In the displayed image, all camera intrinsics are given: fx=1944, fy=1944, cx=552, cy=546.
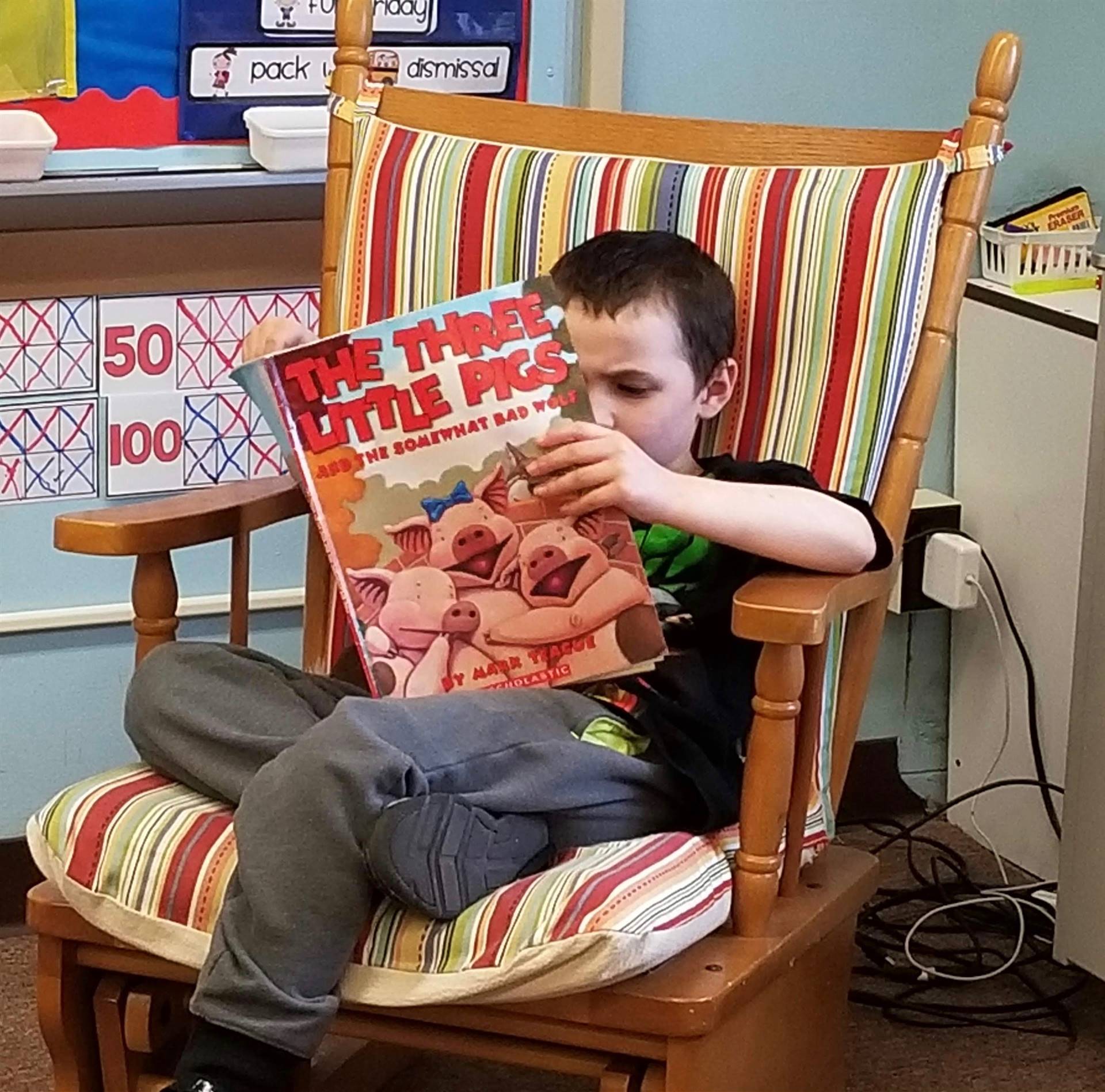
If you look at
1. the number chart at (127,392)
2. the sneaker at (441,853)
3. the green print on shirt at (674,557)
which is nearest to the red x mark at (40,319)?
the number chart at (127,392)

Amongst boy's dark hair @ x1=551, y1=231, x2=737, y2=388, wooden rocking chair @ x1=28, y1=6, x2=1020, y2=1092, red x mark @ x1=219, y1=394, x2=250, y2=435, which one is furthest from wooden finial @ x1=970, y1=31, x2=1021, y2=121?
red x mark @ x1=219, y1=394, x2=250, y2=435

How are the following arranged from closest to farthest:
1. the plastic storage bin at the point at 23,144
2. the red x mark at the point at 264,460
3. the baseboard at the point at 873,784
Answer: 1. the plastic storage bin at the point at 23,144
2. the red x mark at the point at 264,460
3. the baseboard at the point at 873,784

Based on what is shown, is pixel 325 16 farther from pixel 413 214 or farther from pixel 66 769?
pixel 66 769

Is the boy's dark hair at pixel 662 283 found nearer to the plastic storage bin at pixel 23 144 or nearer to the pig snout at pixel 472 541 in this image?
the pig snout at pixel 472 541

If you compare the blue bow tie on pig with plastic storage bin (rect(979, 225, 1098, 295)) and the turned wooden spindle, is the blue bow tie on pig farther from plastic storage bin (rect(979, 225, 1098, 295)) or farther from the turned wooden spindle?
plastic storage bin (rect(979, 225, 1098, 295))

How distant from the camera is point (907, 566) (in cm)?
221

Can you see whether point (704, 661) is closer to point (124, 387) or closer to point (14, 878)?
point (124, 387)

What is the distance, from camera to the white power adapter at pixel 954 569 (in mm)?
2172

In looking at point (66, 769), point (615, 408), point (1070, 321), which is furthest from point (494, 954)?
point (1070, 321)

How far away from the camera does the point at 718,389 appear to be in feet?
4.97

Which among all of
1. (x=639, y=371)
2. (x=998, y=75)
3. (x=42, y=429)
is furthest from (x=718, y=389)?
(x=42, y=429)

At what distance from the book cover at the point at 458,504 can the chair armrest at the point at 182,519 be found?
4.3 inches

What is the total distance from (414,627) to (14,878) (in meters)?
0.77

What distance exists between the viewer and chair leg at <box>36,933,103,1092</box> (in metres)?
1.39
